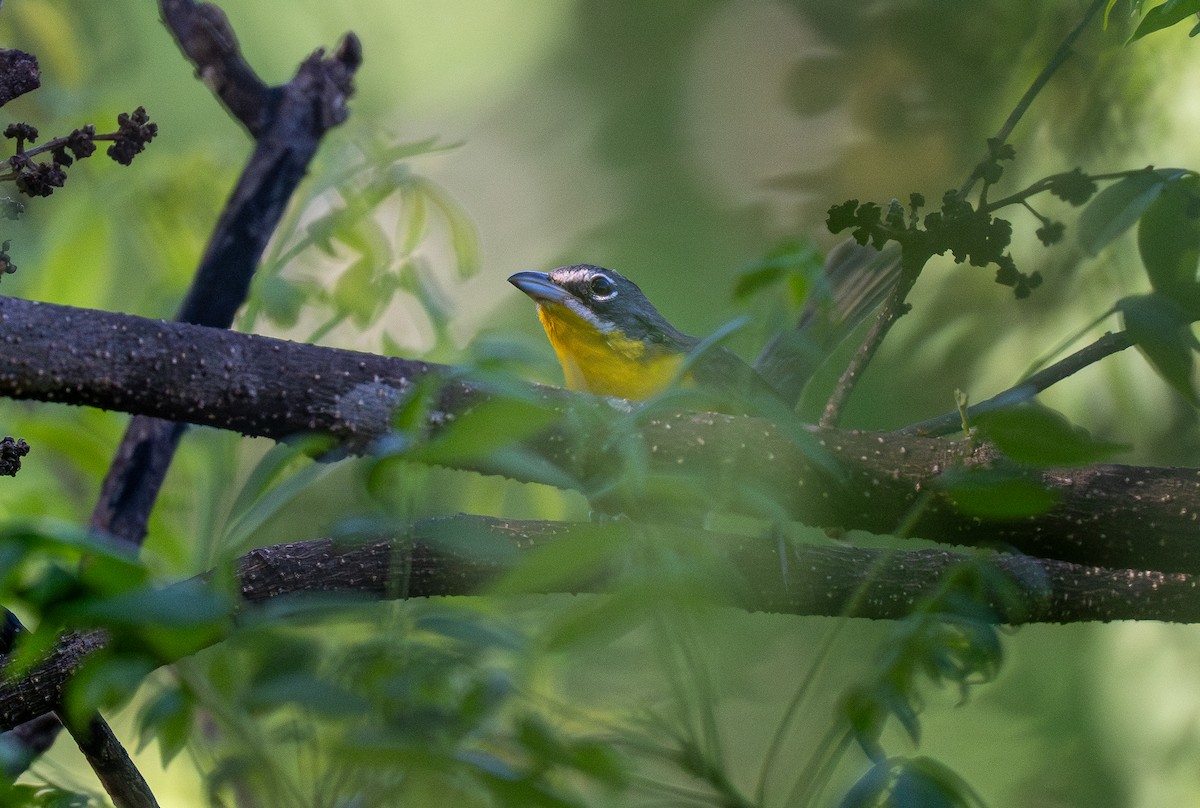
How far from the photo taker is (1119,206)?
39 centimetres

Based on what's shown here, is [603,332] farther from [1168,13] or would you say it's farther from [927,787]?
[927,787]

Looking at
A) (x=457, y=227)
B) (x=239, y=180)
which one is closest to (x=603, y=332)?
(x=457, y=227)

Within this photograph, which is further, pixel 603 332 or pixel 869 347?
pixel 603 332

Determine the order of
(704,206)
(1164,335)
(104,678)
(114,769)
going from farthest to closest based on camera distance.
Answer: (704,206), (114,769), (1164,335), (104,678)

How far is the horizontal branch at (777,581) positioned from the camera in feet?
1.44

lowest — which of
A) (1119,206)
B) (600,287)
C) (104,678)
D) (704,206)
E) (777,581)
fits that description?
(104,678)

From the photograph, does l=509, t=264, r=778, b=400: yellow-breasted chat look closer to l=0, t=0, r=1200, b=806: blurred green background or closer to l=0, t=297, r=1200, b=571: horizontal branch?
l=0, t=0, r=1200, b=806: blurred green background

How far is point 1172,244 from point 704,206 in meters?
1.35

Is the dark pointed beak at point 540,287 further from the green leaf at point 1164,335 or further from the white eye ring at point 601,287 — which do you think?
the green leaf at point 1164,335

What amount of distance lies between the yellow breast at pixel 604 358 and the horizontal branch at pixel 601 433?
0.57m

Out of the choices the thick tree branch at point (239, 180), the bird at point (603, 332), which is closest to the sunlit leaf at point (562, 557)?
the thick tree branch at point (239, 180)

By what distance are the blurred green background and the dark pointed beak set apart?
64mm

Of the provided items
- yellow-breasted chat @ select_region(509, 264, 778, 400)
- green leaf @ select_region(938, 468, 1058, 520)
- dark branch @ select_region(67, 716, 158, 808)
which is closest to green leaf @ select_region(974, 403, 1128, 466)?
green leaf @ select_region(938, 468, 1058, 520)

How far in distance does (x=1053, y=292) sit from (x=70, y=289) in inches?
33.8
